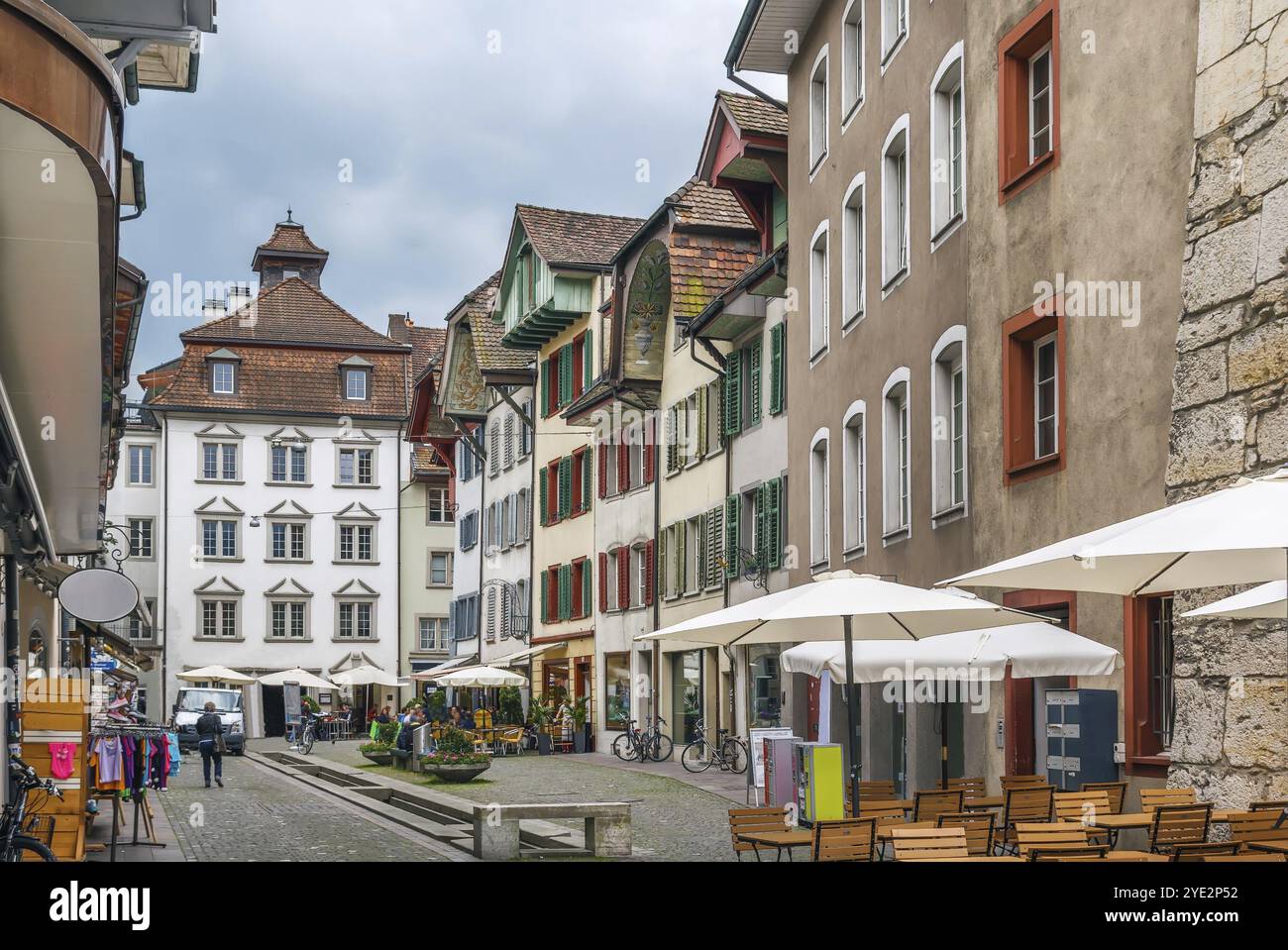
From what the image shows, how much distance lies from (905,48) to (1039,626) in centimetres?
975

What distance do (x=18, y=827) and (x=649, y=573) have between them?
92.9ft

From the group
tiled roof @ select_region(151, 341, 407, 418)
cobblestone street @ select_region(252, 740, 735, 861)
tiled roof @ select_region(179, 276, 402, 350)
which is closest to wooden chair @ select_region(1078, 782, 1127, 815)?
cobblestone street @ select_region(252, 740, 735, 861)

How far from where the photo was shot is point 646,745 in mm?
36031

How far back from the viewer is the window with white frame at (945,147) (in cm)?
1984

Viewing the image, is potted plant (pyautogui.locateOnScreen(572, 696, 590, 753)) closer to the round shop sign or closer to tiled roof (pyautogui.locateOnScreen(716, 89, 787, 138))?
tiled roof (pyautogui.locateOnScreen(716, 89, 787, 138))

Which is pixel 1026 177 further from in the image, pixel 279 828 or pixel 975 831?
pixel 279 828

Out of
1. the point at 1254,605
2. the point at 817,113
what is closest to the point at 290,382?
the point at 817,113

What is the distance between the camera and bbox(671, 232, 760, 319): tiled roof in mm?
36469

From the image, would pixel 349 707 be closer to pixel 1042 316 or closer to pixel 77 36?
pixel 1042 316

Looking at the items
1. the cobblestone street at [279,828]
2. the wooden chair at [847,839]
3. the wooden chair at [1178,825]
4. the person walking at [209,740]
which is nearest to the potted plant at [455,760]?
the cobblestone street at [279,828]

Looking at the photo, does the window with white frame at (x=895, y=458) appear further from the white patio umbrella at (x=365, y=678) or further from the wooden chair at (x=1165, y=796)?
the white patio umbrella at (x=365, y=678)

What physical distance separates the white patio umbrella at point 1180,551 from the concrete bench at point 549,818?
7209 millimetres

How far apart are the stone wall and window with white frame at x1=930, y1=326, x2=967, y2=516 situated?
6.05 meters
